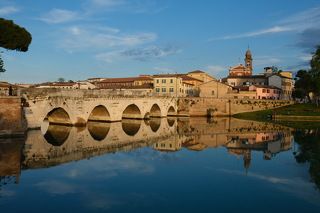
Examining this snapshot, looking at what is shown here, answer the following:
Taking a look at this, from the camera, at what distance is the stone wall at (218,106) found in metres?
79.2

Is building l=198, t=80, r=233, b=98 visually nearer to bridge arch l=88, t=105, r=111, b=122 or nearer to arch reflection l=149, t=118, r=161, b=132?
arch reflection l=149, t=118, r=161, b=132

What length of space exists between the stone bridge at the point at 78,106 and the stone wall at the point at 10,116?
4.81 meters

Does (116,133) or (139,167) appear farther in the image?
(116,133)

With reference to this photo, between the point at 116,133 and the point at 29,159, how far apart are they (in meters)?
17.9

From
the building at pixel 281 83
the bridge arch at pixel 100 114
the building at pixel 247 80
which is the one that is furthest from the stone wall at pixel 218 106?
the bridge arch at pixel 100 114

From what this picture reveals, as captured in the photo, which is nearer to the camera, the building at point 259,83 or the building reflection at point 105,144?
the building reflection at point 105,144

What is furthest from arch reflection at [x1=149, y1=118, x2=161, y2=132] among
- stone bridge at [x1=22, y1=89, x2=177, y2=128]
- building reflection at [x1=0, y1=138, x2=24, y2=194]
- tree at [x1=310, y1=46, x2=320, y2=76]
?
tree at [x1=310, y1=46, x2=320, y2=76]

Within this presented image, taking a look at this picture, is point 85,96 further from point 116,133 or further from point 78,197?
point 78,197

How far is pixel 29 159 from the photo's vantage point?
25812 millimetres

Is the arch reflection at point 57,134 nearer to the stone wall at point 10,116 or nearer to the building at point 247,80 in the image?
the stone wall at point 10,116

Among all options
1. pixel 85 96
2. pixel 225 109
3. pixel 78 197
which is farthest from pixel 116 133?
pixel 225 109

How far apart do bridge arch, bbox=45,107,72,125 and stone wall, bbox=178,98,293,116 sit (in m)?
35.4

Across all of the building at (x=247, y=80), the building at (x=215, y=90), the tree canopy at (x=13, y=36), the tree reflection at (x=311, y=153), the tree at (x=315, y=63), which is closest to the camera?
the tree reflection at (x=311, y=153)

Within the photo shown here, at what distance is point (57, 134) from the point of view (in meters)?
39.1
